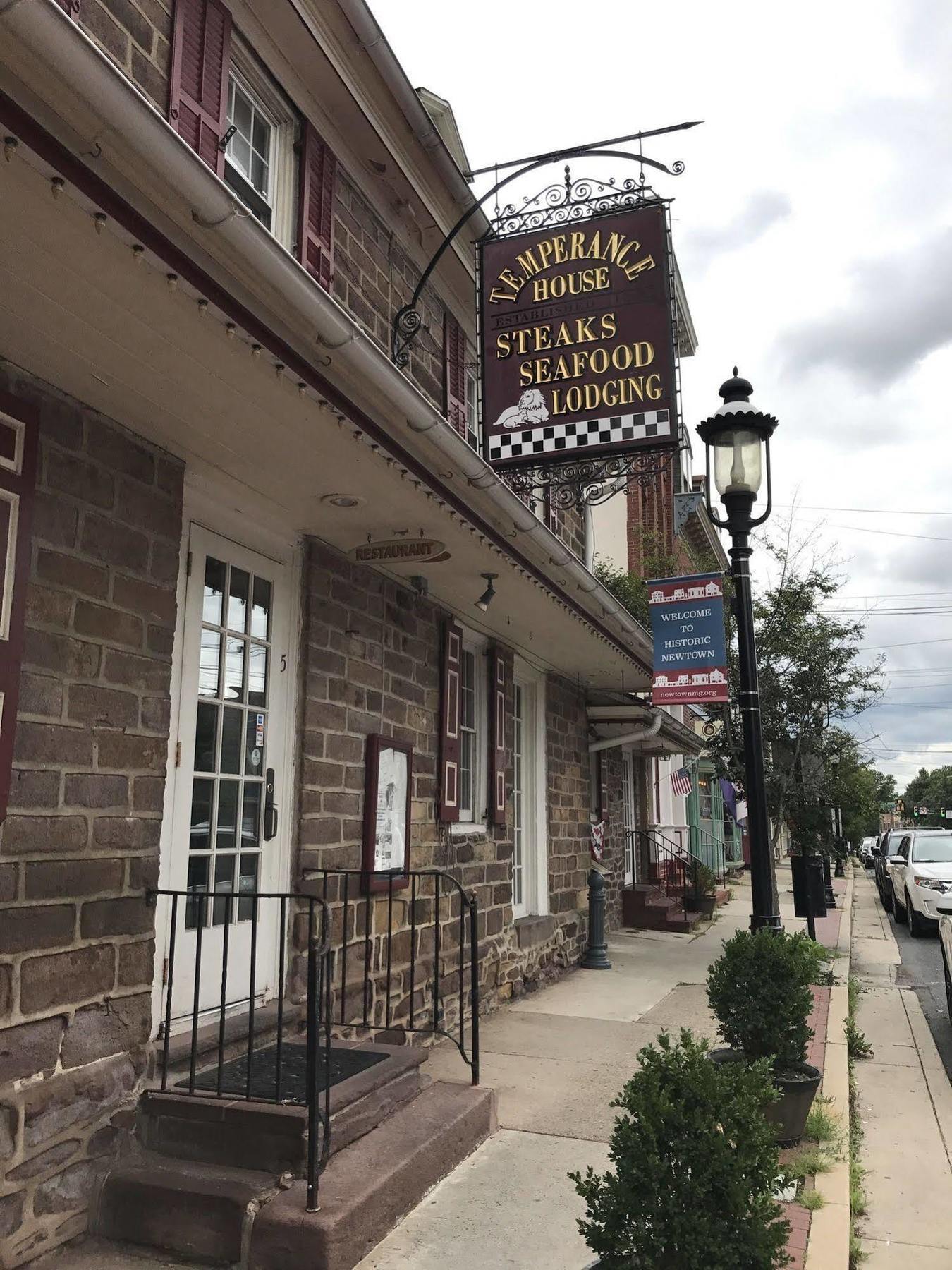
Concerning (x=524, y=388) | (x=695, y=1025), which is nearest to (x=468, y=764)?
(x=695, y=1025)

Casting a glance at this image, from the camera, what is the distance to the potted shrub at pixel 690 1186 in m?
2.52

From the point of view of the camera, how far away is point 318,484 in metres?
4.45

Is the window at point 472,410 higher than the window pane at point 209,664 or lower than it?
higher

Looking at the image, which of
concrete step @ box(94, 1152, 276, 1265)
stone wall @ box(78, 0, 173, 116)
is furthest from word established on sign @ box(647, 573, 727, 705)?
concrete step @ box(94, 1152, 276, 1265)

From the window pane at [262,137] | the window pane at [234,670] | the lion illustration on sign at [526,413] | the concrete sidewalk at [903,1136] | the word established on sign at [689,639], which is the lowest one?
the concrete sidewalk at [903,1136]

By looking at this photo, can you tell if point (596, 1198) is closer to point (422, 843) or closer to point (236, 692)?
point (236, 692)

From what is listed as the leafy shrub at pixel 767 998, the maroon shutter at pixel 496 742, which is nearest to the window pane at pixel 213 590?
the leafy shrub at pixel 767 998

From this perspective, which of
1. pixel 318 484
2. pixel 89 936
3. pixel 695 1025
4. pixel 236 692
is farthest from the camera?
pixel 695 1025

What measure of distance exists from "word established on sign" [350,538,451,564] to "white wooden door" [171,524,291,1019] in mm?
449

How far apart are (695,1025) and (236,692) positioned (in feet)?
15.3

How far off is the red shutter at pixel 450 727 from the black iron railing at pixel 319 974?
552mm

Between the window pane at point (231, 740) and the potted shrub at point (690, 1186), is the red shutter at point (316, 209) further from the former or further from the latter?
the potted shrub at point (690, 1186)

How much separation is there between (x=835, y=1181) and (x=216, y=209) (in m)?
4.47

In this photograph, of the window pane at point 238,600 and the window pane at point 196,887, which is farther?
the window pane at point 238,600
